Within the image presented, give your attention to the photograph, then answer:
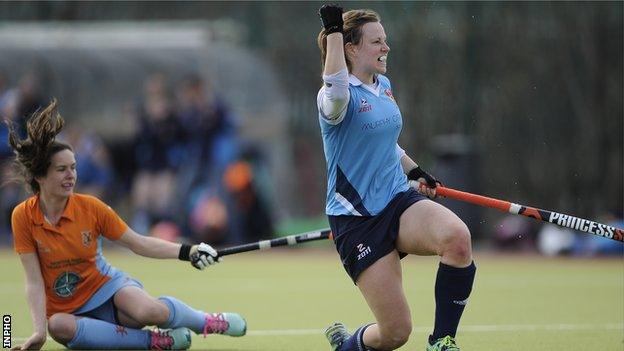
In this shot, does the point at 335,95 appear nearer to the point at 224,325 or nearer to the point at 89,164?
the point at 224,325

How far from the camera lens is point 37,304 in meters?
6.68

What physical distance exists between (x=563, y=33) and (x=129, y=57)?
648cm

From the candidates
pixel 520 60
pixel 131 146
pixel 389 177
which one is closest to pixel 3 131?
pixel 131 146

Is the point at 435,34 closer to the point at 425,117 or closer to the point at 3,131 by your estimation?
the point at 425,117

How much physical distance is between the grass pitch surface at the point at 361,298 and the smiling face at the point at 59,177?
97cm

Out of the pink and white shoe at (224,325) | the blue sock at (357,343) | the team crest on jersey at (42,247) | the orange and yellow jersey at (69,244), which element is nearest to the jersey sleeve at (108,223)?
the orange and yellow jersey at (69,244)

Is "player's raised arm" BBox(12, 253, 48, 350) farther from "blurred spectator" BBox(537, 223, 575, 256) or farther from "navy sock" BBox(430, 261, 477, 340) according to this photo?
"blurred spectator" BBox(537, 223, 575, 256)

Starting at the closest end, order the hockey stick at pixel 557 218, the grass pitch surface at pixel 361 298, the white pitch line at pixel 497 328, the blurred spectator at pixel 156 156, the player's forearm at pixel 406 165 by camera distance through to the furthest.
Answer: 1. the hockey stick at pixel 557 218
2. the player's forearm at pixel 406 165
3. the grass pitch surface at pixel 361 298
4. the white pitch line at pixel 497 328
5. the blurred spectator at pixel 156 156

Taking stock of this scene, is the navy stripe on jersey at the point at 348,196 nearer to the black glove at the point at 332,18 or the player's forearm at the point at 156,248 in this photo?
the black glove at the point at 332,18

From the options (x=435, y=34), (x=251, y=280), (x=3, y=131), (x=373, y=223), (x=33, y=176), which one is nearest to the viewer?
(x=373, y=223)

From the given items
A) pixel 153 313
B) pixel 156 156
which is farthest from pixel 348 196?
pixel 156 156

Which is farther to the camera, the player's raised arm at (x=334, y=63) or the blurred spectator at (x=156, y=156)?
the blurred spectator at (x=156, y=156)

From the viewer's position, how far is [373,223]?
6277 millimetres

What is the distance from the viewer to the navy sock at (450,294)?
612 cm
